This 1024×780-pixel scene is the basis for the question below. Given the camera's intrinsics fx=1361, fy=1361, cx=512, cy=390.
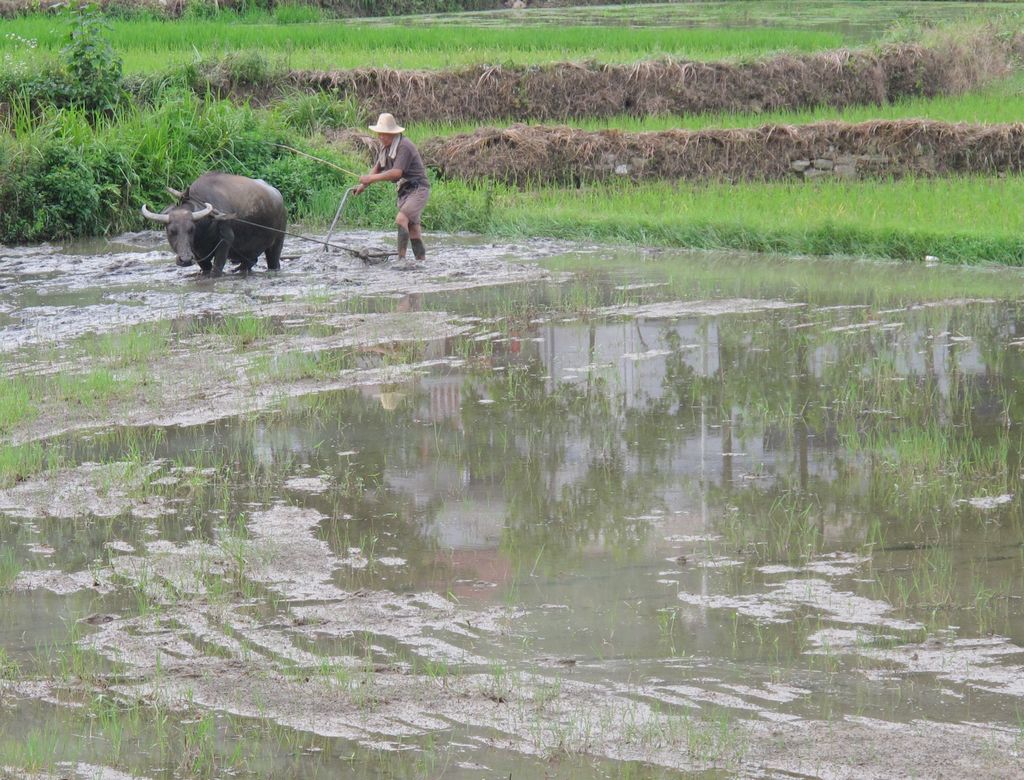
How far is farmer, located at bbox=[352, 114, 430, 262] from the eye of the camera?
10.7m

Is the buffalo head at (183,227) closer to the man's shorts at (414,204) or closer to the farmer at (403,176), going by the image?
the farmer at (403,176)

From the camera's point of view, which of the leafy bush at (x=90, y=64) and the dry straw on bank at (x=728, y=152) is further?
the leafy bush at (x=90, y=64)

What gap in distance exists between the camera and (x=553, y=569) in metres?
4.52

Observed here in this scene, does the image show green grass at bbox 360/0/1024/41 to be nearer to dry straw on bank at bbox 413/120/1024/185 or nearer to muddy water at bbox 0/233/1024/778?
dry straw on bank at bbox 413/120/1024/185

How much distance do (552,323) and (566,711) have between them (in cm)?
531

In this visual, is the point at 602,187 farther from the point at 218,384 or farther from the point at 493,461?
the point at 493,461

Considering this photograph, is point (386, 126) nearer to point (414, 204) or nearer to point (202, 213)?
point (414, 204)

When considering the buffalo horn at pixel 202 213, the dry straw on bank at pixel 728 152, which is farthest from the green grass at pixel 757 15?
the buffalo horn at pixel 202 213

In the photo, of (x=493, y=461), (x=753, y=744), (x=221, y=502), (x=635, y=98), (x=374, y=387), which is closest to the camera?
(x=753, y=744)

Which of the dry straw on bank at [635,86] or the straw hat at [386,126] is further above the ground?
the dry straw on bank at [635,86]

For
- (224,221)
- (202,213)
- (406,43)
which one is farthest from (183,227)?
(406,43)

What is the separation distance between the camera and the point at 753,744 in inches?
129

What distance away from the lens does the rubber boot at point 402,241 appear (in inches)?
429

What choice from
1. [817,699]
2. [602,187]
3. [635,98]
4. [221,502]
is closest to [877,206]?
[602,187]
